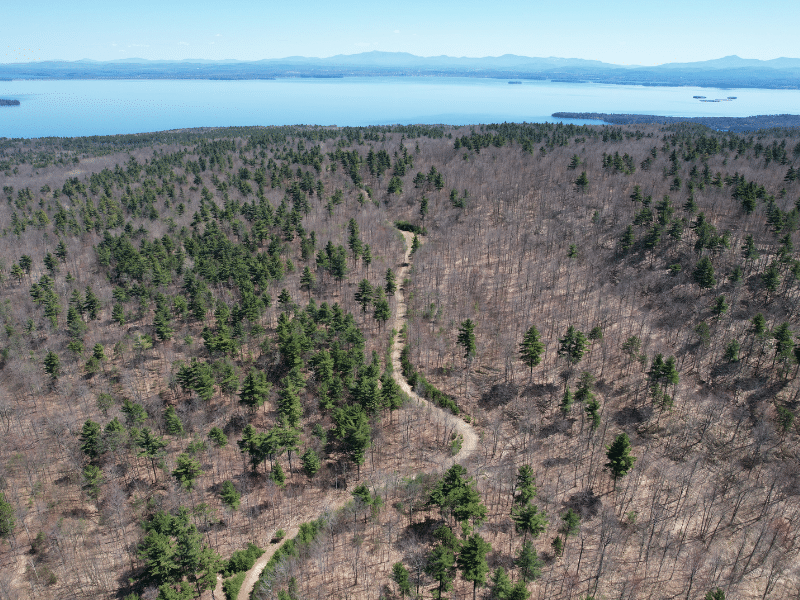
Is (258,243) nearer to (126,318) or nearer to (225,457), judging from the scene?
(126,318)

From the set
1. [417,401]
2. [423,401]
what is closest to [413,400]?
[417,401]

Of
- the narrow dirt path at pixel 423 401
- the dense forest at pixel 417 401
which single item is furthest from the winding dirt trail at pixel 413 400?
the dense forest at pixel 417 401

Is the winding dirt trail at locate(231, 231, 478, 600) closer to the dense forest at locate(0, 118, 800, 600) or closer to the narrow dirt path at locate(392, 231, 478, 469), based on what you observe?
the narrow dirt path at locate(392, 231, 478, 469)

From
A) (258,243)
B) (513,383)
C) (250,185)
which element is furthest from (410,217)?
(513,383)

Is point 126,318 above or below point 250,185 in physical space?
below

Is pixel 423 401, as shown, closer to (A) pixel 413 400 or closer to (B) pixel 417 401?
(B) pixel 417 401

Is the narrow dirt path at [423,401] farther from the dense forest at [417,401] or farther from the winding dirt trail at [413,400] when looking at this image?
the dense forest at [417,401]
